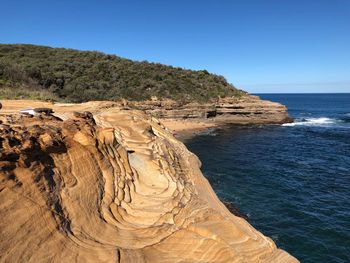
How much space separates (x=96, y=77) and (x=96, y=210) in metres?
39.5

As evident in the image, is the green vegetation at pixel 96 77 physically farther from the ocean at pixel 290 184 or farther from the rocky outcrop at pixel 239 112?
the ocean at pixel 290 184

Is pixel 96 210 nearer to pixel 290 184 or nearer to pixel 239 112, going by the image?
pixel 290 184

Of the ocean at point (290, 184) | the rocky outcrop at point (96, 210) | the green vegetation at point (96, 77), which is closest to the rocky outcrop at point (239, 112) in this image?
the green vegetation at point (96, 77)

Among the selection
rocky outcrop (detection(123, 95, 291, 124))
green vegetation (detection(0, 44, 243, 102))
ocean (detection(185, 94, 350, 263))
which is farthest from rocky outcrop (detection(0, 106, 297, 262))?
rocky outcrop (detection(123, 95, 291, 124))

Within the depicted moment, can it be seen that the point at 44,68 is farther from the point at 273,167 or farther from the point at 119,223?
the point at 119,223

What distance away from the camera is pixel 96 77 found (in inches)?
1697

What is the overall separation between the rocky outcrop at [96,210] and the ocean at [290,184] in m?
6.15

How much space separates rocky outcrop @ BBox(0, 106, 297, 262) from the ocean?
6.15 m

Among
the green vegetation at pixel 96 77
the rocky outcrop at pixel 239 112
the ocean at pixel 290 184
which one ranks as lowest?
the ocean at pixel 290 184

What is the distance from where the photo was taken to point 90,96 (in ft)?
117

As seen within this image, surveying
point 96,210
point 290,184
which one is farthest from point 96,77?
A: point 96,210

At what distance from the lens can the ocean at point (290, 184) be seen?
12.0 m

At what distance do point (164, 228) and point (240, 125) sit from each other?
3988cm

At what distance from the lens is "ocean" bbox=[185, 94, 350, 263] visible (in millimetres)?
11961
